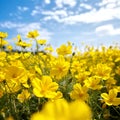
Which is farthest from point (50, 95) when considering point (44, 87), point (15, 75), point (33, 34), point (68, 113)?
point (33, 34)

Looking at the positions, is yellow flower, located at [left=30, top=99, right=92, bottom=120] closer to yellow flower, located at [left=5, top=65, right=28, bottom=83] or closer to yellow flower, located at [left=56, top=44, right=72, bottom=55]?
yellow flower, located at [left=5, top=65, right=28, bottom=83]

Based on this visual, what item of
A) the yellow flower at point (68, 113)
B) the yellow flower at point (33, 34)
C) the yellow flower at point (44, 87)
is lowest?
the yellow flower at point (44, 87)

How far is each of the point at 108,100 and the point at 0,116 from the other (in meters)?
0.72

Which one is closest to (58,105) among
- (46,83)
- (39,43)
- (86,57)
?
(46,83)

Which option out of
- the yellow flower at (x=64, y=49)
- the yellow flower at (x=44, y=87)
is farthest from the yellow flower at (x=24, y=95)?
the yellow flower at (x=64, y=49)

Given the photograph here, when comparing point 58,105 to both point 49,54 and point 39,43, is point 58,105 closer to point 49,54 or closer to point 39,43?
point 39,43

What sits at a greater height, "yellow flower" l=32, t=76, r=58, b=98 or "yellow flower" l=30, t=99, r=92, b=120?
"yellow flower" l=30, t=99, r=92, b=120

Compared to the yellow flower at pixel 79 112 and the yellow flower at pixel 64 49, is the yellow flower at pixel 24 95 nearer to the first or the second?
the yellow flower at pixel 64 49

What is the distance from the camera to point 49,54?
18.1 feet

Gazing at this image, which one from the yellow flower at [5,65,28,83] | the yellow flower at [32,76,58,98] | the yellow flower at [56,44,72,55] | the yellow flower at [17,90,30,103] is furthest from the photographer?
the yellow flower at [56,44,72,55]

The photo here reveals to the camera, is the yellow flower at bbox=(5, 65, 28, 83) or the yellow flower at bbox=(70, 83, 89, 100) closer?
the yellow flower at bbox=(5, 65, 28, 83)

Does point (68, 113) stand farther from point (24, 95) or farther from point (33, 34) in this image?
point (33, 34)

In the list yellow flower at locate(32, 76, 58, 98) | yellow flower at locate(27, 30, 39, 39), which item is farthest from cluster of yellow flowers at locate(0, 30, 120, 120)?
yellow flower at locate(27, 30, 39, 39)

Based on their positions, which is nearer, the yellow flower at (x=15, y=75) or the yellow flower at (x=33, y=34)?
the yellow flower at (x=15, y=75)
